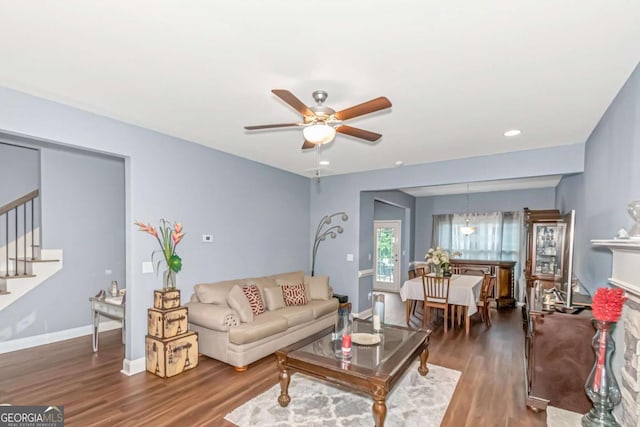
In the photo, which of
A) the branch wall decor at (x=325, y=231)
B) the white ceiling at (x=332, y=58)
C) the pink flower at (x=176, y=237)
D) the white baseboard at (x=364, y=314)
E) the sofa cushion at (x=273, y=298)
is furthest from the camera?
the branch wall decor at (x=325, y=231)

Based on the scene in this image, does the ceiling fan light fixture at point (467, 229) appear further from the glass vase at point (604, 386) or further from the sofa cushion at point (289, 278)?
the glass vase at point (604, 386)

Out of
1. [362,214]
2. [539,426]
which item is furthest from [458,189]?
[539,426]

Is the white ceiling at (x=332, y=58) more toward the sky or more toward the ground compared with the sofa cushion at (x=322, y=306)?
more toward the sky

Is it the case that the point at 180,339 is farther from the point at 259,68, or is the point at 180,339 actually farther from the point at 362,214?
the point at 362,214

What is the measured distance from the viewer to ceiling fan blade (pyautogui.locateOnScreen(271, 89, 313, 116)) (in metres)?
2.02

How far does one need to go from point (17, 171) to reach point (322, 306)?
4928 mm

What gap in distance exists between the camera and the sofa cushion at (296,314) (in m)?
4.19

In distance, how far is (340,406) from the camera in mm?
2852

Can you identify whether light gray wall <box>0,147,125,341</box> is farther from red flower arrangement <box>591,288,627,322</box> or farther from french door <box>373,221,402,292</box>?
french door <box>373,221,402,292</box>

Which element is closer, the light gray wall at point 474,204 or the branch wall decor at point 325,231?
the branch wall decor at point 325,231

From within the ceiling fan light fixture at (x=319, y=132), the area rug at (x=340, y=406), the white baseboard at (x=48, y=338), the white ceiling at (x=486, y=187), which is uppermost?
the ceiling fan light fixture at (x=319, y=132)

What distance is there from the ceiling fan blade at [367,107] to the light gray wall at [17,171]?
191 inches

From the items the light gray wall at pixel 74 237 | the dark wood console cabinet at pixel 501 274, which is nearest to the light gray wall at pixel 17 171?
the light gray wall at pixel 74 237

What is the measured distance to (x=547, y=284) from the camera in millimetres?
4859
